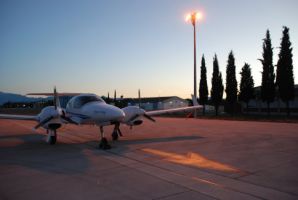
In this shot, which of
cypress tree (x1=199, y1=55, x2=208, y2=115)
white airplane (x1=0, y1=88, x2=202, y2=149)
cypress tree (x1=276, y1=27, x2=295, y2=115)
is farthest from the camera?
cypress tree (x1=199, y1=55, x2=208, y2=115)

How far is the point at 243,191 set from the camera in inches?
234

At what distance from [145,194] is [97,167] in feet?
10.2

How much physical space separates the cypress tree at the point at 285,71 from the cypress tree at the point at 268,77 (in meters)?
2.05

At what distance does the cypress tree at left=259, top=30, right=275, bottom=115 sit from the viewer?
146ft

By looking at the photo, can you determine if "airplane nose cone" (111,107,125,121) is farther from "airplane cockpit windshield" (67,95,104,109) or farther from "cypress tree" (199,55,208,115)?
"cypress tree" (199,55,208,115)

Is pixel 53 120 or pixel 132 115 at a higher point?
pixel 132 115

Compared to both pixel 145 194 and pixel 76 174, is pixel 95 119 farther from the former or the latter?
pixel 145 194

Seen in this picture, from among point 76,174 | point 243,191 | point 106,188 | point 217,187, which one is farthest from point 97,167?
point 243,191

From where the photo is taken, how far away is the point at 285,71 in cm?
4166

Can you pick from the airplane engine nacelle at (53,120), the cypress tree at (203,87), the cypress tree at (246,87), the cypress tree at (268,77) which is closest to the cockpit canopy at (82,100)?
the airplane engine nacelle at (53,120)

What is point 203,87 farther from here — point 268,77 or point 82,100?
point 82,100

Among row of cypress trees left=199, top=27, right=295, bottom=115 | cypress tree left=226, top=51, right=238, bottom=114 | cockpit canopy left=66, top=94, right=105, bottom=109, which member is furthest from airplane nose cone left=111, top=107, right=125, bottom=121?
cypress tree left=226, top=51, right=238, bottom=114

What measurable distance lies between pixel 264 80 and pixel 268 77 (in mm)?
785

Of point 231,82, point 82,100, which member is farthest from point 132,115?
point 231,82
